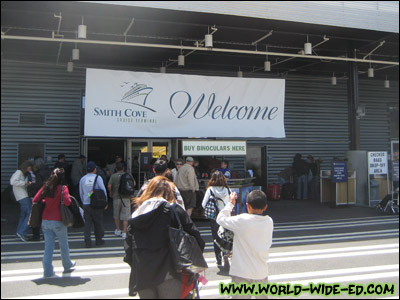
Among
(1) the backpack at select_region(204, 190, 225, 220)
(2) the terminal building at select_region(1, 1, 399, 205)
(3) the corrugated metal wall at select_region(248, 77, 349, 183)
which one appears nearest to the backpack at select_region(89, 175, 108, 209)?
(1) the backpack at select_region(204, 190, 225, 220)

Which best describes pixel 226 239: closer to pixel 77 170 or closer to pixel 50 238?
pixel 50 238

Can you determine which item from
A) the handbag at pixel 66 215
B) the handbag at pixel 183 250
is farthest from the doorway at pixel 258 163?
the handbag at pixel 183 250

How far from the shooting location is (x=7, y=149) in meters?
14.6

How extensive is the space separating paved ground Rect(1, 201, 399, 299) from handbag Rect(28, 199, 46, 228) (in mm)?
909

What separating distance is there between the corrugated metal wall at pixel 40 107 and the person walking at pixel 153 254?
1262 cm

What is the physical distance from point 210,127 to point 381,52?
8.36m

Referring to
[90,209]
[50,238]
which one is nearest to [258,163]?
[90,209]

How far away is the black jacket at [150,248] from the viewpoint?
329 centimetres

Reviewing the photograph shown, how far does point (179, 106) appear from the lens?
12477 millimetres

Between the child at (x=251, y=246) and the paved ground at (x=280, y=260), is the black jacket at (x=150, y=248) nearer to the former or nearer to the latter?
the child at (x=251, y=246)

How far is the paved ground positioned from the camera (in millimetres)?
5926

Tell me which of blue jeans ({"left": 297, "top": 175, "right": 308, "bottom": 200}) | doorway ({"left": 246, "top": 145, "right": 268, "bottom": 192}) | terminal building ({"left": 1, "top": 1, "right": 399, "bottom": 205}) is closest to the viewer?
terminal building ({"left": 1, "top": 1, "right": 399, "bottom": 205})

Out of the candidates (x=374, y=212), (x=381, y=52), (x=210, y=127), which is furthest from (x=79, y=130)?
(x=381, y=52)

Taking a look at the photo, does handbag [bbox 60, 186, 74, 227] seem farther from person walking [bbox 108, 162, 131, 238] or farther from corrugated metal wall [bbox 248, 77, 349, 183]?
corrugated metal wall [bbox 248, 77, 349, 183]
